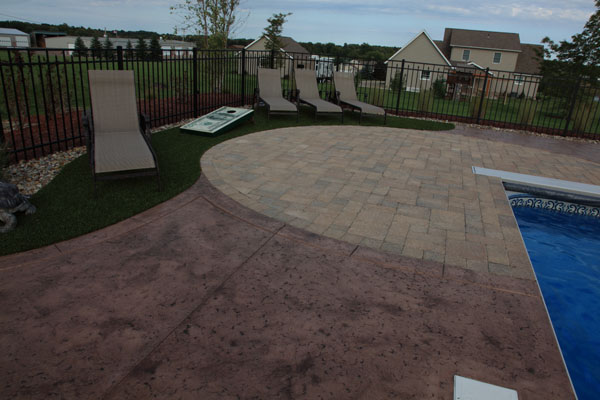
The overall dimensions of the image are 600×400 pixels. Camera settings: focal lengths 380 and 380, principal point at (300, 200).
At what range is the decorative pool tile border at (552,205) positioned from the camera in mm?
5934

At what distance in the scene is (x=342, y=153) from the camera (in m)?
7.44

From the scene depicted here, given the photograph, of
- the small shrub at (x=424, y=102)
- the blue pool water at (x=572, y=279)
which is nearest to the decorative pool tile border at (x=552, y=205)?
the blue pool water at (x=572, y=279)

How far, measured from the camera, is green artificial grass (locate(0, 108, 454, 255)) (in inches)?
148

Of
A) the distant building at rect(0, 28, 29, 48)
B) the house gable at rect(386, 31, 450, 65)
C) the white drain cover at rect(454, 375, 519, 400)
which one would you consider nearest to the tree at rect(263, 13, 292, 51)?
the house gable at rect(386, 31, 450, 65)

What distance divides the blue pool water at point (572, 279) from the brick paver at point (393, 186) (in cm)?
46

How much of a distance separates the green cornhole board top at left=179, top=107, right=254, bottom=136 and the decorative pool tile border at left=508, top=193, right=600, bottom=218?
5.61 m

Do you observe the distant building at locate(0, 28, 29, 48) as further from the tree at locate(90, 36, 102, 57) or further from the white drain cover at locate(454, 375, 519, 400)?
the white drain cover at locate(454, 375, 519, 400)

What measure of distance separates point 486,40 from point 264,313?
51301mm

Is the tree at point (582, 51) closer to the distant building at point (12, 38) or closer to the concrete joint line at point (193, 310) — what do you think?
the concrete joint line at point (193, 310)

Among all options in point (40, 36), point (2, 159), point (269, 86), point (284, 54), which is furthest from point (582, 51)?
point (40, 36)

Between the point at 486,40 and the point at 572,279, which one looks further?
the point at 486,40

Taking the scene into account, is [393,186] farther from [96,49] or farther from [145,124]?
[96,49]

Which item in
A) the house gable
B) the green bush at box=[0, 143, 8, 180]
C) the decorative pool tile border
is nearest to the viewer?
the green bush at box=[0, 143, 8, 180]

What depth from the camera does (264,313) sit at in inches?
113
